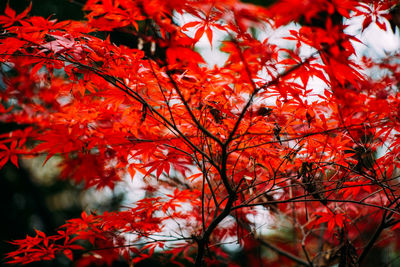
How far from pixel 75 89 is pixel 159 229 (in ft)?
3.50

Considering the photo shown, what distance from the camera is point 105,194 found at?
4.43m

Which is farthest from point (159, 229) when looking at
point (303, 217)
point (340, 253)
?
point (303, 217)

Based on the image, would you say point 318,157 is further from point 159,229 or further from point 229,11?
point 159,229

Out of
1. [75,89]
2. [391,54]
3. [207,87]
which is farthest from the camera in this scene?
[75,89]

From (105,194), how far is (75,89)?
9.95 feet

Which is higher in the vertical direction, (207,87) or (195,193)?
(207,87)

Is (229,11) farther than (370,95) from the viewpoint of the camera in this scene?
No

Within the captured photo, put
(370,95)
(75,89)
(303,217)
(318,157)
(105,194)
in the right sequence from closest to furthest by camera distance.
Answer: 1. (370,95)
2. (318,157)
3. (75,89)
4. (303,217)
5. (105,194)

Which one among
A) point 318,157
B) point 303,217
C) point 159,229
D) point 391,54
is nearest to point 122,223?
point 159,229

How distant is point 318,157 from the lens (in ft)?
5.05

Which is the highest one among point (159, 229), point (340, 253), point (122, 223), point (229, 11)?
point (229, 11)

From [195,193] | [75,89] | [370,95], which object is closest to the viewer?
[370,95]

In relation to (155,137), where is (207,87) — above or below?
above

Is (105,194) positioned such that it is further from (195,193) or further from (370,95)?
(370,95)
